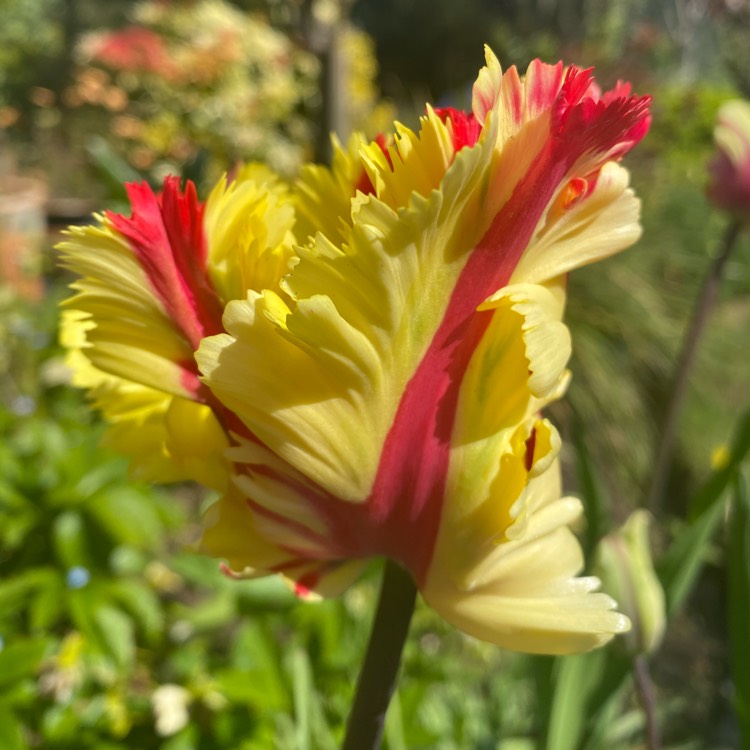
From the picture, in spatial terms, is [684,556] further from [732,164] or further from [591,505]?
[732,164]

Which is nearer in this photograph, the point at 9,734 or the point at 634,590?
the point at 634,590

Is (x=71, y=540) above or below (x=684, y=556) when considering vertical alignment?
below

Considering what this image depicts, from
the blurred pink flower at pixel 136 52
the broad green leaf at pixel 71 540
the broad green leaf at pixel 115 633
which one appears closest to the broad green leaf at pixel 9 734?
the broad green leaf at pixel 115 633

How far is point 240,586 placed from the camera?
816mm

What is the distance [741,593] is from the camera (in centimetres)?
43

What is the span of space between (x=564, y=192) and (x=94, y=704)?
82cm

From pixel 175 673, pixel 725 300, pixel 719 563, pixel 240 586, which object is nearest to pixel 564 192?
pixel 240 586

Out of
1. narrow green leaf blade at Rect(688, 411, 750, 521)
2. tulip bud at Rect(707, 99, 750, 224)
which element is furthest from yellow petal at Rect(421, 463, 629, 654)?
tulip bud at Rect(707, 99, 750, 224)

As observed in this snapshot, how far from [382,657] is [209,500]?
0.37 m

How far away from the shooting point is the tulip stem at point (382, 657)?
0.94 feet

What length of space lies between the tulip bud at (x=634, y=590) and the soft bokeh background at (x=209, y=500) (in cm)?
5

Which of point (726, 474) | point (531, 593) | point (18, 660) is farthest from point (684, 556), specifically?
point (18, 660)

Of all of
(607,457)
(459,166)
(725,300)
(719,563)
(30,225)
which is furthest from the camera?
(30,225)

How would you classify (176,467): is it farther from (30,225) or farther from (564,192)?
(30,225)
